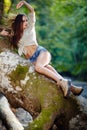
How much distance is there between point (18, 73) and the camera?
5.43m

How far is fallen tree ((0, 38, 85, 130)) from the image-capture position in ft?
16.9

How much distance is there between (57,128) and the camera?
17.3ft

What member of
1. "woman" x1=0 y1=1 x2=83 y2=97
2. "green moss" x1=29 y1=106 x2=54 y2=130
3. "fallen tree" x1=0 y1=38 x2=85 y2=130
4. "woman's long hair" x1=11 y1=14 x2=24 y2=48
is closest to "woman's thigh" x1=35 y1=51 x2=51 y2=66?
"woman" x1=0 y1=1 x2=83 y2=97

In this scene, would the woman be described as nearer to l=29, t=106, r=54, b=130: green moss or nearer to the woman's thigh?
the woman's thigh

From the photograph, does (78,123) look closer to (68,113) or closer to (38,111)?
(68,113)

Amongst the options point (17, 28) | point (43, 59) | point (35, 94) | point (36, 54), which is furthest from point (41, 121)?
point (17, 28)

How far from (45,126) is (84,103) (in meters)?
0.65

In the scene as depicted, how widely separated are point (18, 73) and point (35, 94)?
430 mm

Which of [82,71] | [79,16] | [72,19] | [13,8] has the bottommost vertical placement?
[82,71]

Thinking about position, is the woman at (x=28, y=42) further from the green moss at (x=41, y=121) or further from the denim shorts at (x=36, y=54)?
the green moss at (x=41, y=121)

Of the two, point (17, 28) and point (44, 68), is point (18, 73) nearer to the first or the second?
point (44, 68)

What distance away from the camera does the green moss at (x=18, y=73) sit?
213 inches

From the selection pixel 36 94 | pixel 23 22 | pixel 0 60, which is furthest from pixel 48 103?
pixel 23 22

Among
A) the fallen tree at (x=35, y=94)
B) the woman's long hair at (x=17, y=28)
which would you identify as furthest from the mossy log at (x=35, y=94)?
the woman's long hair at (x=17, y=28)
